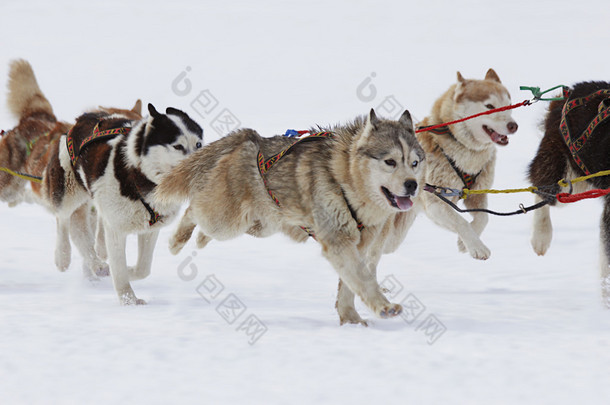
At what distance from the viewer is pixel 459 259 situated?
756 cm

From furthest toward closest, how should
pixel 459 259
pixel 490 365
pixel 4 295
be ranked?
1. pixel 459 259
2. pixel 4 295
3. pixel 490 365

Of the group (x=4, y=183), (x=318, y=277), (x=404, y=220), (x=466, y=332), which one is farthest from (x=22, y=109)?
(x=466, y=332)

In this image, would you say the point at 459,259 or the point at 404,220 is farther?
the point at 459,259

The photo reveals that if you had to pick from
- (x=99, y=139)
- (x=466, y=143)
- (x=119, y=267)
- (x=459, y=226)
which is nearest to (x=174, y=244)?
(x=119, y=267)

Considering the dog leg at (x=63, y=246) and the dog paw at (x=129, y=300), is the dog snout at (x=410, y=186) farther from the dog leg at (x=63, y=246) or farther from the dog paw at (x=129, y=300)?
the dog leg at (x=63, y=246)

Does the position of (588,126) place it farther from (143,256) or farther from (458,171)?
(143,256)

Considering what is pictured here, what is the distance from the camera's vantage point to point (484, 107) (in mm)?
5113

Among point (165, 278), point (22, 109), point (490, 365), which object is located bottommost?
point (165, 278)

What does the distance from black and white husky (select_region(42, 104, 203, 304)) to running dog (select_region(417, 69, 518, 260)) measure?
179 centimetres

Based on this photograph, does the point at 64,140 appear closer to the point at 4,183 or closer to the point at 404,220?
the point at 4,183

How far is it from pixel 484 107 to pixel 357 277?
2.14m

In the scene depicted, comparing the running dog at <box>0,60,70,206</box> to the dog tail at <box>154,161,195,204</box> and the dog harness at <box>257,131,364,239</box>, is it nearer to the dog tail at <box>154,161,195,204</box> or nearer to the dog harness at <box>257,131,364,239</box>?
the dog tail at <box>154,161,195,204</box>

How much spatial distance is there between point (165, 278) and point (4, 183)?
186cm

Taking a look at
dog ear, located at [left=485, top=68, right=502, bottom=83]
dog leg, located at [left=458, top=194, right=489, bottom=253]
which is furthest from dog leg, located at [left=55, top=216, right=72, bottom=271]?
dog ear, located at [left=485, top=68, right=502, bottom=83]
